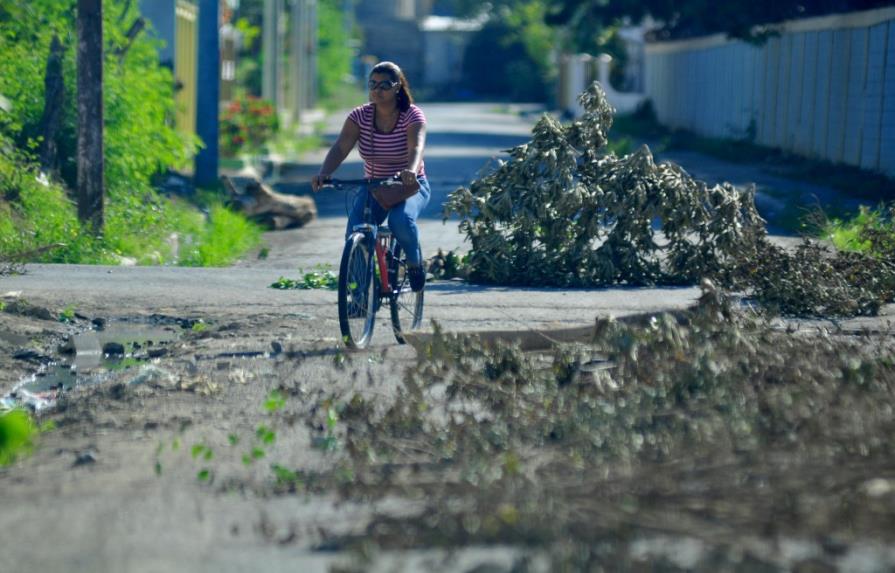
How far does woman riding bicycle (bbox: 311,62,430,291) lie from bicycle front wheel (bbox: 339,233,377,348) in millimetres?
299

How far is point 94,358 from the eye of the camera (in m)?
7.95

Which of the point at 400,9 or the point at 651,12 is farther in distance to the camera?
the point at 400,9

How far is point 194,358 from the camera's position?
762 centimetres

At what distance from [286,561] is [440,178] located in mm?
17139

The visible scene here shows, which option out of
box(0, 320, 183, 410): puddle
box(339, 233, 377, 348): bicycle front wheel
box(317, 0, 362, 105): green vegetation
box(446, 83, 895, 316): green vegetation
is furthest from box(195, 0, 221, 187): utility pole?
box(317, 0, 362, 105): green vegetation

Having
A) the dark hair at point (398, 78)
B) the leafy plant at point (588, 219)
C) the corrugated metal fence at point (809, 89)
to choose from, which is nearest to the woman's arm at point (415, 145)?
the dark hair at point (398, 78)

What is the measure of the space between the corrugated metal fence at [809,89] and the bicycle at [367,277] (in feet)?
37.8

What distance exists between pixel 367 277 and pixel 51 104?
6.86m

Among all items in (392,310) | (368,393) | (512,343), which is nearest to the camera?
(368,393)

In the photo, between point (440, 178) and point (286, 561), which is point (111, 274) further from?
point (440, 178)

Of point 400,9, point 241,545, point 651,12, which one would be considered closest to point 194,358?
point 241,545

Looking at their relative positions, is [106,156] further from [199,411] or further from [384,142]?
[199,411]

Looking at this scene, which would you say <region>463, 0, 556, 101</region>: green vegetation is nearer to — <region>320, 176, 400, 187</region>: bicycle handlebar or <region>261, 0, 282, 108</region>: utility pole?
<region>261, 0, 282, 108</region>: utility pole

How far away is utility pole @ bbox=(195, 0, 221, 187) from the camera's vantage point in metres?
18.1
